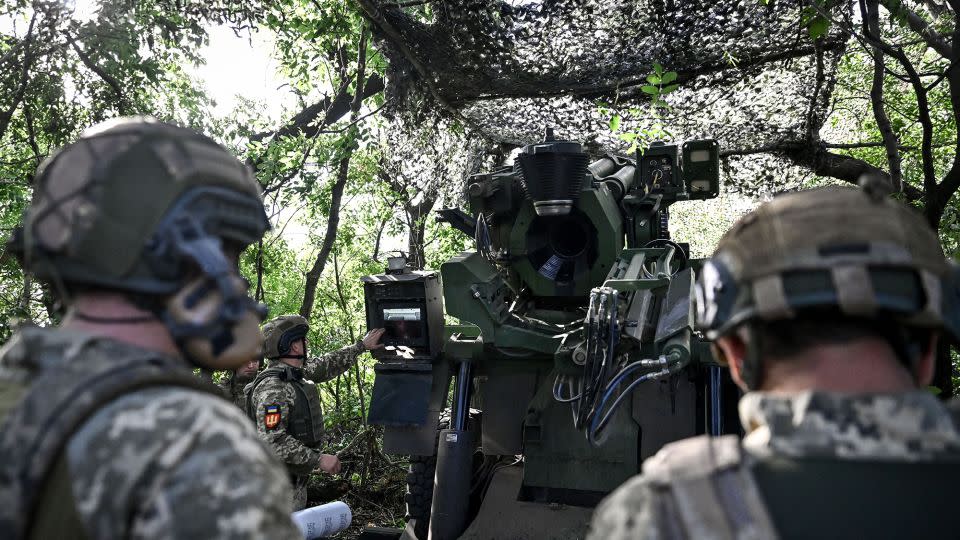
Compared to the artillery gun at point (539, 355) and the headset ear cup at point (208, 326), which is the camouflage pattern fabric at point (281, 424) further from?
the headset ear cup at point (208, 326)

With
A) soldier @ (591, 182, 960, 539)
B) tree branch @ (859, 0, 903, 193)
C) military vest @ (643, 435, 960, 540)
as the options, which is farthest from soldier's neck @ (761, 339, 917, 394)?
tree branch @ (859, 0, 903, 193)

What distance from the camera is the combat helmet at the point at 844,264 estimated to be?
5.12ft

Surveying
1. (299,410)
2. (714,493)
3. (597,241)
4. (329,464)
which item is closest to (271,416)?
(299,410)

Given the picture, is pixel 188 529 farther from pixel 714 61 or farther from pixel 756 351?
pixel 714 61

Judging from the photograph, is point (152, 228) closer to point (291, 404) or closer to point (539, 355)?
point (291, 404)

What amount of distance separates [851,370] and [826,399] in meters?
0.08

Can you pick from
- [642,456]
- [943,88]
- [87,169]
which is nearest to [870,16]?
[642,456]

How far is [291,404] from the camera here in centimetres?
582

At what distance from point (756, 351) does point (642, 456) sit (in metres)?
4.21

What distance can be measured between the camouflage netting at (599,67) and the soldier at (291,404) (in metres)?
3.38

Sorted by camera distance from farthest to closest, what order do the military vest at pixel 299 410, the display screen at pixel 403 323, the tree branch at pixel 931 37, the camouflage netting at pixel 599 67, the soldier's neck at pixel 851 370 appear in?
the camouflage netting at pixel 599 67, the tree branch at pixel 931 37, the display screen at pixel 403 323, the military vest at pixel 299 410, the soldier's neck at pixel 851 370

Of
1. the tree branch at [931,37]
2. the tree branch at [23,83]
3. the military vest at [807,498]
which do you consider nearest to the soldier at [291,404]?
the tree branch at [23,83]

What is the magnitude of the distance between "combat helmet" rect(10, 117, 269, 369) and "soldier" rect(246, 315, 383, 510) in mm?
4001

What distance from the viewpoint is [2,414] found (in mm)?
1625
